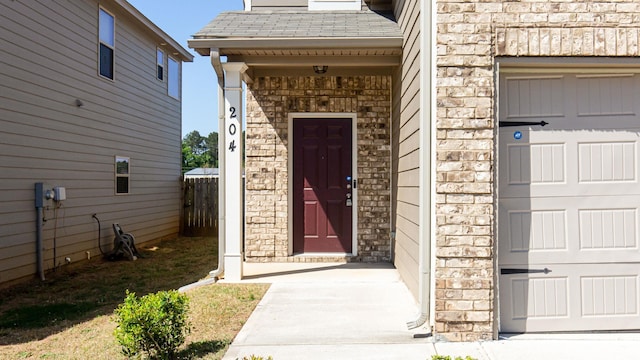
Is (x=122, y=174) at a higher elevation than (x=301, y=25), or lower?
lower

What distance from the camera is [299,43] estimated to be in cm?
519

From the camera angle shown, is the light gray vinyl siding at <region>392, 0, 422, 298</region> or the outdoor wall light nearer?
the light gray vinyl siding at <region>392, 0, 422, 298</region>

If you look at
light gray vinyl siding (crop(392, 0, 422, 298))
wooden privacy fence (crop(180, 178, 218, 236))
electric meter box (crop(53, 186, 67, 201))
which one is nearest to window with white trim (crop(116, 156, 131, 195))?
electric meter box (crop(53, 186, 67, 201))

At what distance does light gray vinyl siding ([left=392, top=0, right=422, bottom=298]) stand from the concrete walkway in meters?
0.45

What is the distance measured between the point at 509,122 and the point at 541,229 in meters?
0.93

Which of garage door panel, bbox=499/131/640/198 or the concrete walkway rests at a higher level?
garage door panel, bbox=499/131/640/198

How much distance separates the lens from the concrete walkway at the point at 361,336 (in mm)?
3279

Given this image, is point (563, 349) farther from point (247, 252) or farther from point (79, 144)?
point (79, 144)

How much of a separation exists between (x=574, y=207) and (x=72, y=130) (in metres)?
7.37

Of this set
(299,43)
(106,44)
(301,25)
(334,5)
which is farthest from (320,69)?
(106,44)

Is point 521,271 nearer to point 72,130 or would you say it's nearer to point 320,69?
point 320,69

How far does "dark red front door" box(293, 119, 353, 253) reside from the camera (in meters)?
6.67

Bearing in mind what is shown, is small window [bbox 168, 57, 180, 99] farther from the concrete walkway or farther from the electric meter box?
the concrete walkway

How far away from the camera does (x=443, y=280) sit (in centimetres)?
352
